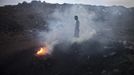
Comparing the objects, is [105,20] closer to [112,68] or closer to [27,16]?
[27,16]

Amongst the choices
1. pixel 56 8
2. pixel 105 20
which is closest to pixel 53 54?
pixel 105 20

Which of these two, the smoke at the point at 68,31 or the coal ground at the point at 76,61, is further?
the smoke at the point at 68,31

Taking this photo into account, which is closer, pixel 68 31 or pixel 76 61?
pixel 76 61

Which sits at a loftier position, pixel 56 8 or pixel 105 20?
pixel 56 8

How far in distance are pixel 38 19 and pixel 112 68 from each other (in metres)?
30.4

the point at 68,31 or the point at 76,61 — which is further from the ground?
the point at 76,61

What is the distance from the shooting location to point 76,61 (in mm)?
14133

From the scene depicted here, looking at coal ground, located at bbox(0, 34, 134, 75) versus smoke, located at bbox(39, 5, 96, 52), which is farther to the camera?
smoke, located at bbox(39, 5, 96, 52)

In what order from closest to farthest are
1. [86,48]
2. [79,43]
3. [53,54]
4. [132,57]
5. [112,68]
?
[112,68], [132,57], [53,54], [86,48], [79,43]

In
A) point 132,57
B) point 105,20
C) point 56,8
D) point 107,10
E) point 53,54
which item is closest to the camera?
point 132,57

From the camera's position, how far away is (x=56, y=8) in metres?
51.6

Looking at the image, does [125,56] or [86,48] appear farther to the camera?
[86,48]

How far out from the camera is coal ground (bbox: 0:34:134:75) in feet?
41.5

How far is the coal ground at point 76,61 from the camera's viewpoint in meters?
12.7
